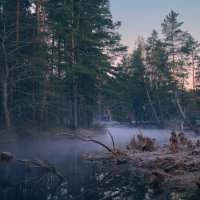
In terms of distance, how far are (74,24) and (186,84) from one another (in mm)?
32802

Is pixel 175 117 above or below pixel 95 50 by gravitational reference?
below

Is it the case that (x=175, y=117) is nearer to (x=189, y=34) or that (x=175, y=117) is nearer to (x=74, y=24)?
(x=189, y=34)

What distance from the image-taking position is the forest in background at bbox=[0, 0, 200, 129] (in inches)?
1423

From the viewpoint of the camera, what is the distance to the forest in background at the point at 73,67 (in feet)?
119

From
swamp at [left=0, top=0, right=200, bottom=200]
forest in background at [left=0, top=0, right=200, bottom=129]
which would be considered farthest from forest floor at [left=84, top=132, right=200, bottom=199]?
forest in background at [left=0, top=0, right=200, bottom=129]

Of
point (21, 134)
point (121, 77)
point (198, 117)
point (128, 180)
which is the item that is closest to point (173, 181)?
point (128, 180)

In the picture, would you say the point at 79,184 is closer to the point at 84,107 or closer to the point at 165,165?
the point at 165,165

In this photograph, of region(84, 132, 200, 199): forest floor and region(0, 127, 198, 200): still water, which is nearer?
region(0, 127, 198, 200): still water

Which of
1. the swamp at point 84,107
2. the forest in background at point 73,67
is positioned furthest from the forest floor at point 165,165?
the forest in background at point 73,67

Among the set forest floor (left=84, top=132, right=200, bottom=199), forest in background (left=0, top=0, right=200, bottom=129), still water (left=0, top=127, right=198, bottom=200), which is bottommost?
still water (left=0, top=127, right=198, bottom=200)

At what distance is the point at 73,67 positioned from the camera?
41750 mm

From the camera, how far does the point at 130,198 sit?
1111cm

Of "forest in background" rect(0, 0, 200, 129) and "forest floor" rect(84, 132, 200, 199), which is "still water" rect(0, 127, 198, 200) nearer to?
"forest floor" rect(84, 132, 200, 199)

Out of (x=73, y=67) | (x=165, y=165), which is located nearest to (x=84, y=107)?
(x=73, y=67)
